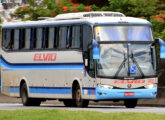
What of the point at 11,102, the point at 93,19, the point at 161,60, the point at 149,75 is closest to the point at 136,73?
the point at 149,75

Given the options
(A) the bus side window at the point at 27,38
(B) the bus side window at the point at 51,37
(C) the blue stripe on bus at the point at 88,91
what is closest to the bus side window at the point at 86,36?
(C) the blue stripe on bus at the point at 88,91

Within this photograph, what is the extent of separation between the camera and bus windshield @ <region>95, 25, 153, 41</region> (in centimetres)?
2616

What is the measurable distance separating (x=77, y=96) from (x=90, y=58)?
184 cm

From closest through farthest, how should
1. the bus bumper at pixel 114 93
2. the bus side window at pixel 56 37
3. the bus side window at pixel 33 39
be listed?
the bus bumper at pixel 114 93, the bus side window at pixel 56 37, the bus side window at pixel 33 39

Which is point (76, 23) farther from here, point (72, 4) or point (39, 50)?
point (72, 4)

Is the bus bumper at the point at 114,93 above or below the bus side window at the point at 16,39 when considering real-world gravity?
below

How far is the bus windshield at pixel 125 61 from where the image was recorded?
25797 millimetres

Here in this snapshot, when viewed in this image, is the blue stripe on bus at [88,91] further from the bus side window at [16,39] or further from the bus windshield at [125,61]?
the bus side window at [16,39]

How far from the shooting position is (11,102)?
1495 inches

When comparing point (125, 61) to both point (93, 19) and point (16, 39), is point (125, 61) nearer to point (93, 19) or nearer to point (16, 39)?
point (93, 19)

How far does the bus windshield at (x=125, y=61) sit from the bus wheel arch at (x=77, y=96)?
60.1 inches

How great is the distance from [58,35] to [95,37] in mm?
2914

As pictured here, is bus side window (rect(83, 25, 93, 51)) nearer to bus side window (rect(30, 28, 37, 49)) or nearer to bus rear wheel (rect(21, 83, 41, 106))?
bus side window (rect(30, 28, 37, 49))

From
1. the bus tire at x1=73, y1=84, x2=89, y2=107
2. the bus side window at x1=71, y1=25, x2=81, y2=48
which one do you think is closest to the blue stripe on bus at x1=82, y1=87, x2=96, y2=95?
the bus tire at x1=73, y1=84, x2=89, y2=107
